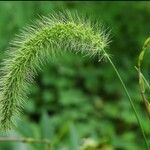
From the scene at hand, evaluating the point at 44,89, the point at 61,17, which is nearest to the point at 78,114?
the point at 44,89

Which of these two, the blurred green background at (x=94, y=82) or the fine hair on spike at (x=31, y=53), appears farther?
the blurred green background at (x=94, y=82)

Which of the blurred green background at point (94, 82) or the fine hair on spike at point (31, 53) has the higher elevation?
the blurred green background at point (94, 82)

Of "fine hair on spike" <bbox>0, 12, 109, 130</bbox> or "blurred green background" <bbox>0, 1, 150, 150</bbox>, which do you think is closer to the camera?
"fine hair on spike" <bbox>0, 12, 109, 130</bbox>

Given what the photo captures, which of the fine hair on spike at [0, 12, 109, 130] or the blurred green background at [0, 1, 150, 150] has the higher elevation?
the blurred green background at [0, 1, 150, 150]

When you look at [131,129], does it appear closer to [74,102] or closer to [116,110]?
[116,110]
